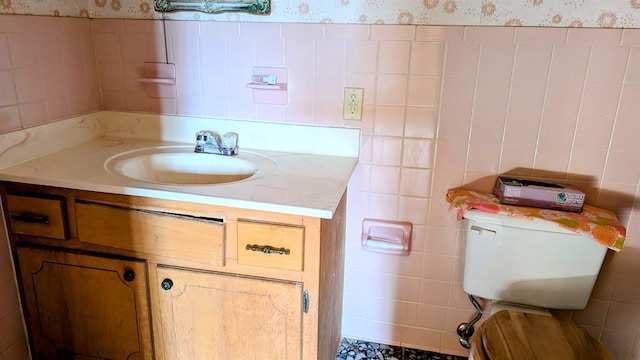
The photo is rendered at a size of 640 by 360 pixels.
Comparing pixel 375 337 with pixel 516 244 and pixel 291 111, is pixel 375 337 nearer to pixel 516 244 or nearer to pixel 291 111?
pixel 516 244

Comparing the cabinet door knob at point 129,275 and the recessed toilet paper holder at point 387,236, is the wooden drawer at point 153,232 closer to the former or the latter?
the cabinet door knob at point 129,275

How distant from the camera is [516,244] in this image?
1.39m

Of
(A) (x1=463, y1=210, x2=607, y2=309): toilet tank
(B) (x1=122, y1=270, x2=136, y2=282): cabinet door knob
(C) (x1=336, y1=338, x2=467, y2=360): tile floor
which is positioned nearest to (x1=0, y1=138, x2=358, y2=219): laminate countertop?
(B) (x1=122, y1=270, x2=136, y2=282): cabinet door knob

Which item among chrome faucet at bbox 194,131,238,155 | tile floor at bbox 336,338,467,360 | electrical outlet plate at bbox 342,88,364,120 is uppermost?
electrical outlet plate at bbox 342,88,364,120

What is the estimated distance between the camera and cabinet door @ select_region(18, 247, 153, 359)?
1356 mm

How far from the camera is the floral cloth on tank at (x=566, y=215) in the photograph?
130cm

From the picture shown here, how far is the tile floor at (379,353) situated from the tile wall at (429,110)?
1.2 inches

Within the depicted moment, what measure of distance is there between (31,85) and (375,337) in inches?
58.9

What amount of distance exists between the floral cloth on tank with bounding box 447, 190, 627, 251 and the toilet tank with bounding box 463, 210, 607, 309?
2 cm

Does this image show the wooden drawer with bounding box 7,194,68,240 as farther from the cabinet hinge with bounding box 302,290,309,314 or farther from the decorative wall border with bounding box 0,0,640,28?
the cabinet hinge with bounding box 302,290,309,314

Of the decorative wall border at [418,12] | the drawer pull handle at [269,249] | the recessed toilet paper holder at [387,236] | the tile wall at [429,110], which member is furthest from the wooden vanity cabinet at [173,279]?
the decorative wall border at [418,12]

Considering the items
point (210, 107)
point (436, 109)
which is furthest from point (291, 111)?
point (436, 109)

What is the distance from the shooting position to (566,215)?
1357mm

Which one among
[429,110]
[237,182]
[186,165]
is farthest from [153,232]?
[429,110]
